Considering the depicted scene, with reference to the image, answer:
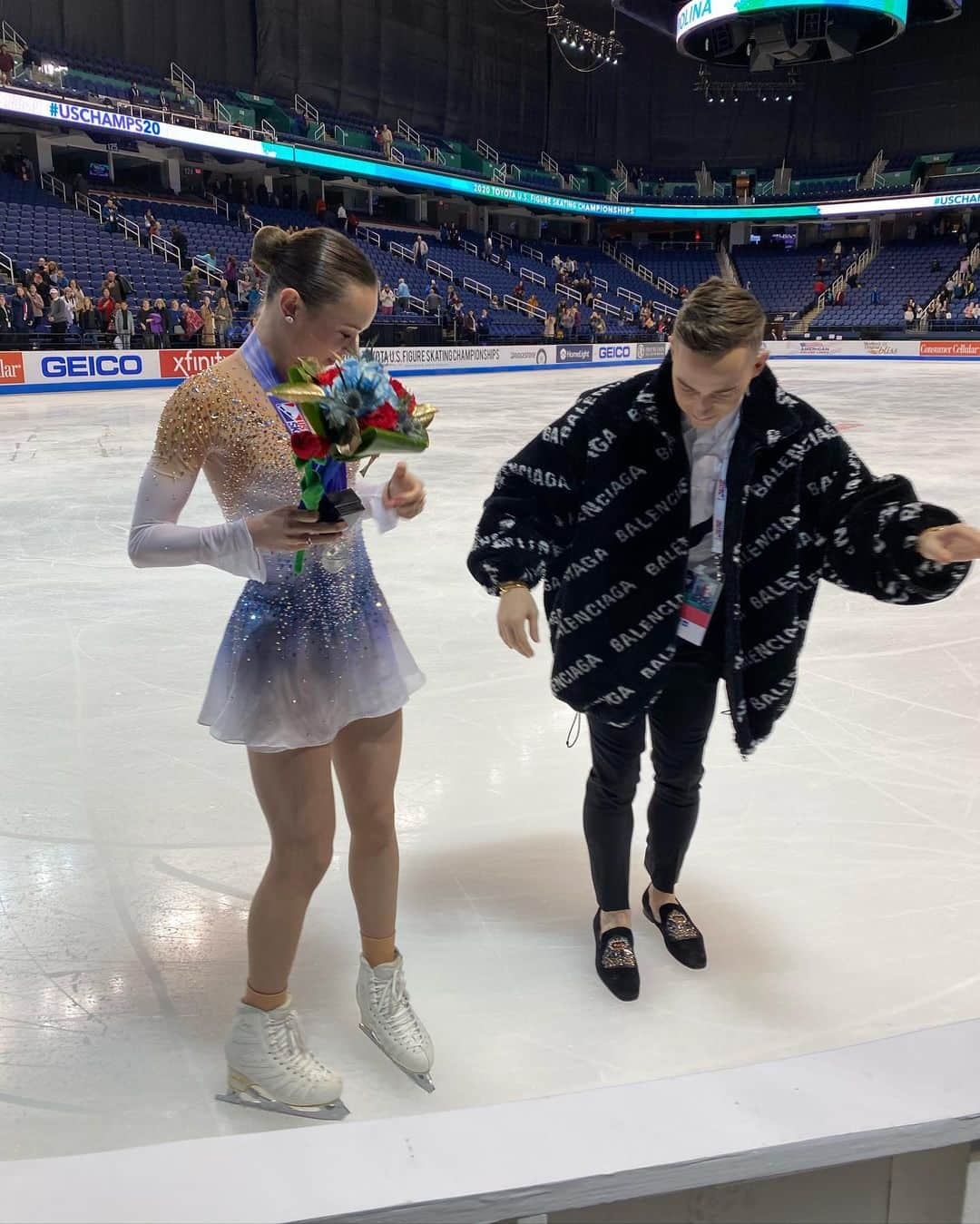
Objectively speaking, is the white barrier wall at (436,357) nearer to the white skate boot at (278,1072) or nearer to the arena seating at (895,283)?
the arena seating at (895,283)

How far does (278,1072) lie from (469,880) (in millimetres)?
819

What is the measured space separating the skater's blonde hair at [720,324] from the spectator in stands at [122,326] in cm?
1564

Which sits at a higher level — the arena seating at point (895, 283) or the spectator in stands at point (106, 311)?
the arena seating at point (895, 283)

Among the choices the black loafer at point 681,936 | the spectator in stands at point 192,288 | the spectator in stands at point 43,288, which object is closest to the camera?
the black loafer at point 681,936

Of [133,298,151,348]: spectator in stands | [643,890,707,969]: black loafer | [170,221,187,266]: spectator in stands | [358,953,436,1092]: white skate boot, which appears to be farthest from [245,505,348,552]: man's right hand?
[170,221,187,266]: spectator in stands

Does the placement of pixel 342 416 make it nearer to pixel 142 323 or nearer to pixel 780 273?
pixel 142 323

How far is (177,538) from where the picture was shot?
1442 millimetres

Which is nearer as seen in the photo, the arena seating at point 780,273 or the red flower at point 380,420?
the red flower at point 380,420

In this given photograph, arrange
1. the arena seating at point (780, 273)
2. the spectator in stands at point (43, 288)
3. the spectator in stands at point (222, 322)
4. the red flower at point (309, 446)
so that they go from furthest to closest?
the arena seating at point (780, 273) < the spectator in stands at point (222, 322) < the spectator in stands at point (43, 288) < the red flower at point (309, 446)

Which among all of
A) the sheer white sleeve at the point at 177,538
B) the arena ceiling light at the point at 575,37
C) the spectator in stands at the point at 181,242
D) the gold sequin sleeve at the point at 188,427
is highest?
the arena ceiling light at the point at 575,37

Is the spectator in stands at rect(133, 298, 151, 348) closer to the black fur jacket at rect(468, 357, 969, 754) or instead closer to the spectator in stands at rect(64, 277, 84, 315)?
the spectator in stands at rect(64, 277, 84, 315)

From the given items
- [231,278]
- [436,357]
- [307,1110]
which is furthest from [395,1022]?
[436,357]

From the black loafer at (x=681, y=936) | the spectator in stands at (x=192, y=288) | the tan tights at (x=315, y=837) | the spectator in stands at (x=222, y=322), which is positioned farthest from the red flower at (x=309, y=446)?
the spectator in stands at (x=192, y=288)

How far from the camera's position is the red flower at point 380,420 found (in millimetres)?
1292
